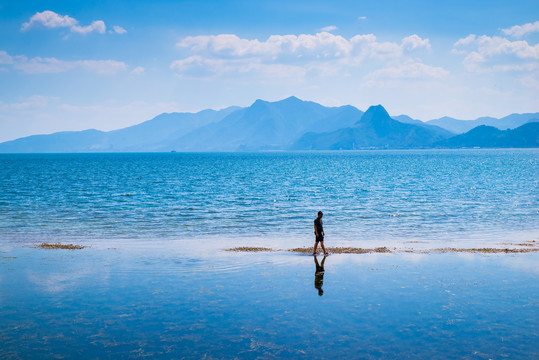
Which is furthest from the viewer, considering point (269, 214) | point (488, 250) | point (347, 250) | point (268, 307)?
point (269, 214)

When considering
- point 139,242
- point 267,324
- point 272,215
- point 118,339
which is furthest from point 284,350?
point 272,215

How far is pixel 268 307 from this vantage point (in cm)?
1691

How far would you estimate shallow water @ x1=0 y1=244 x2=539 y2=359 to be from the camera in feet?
44.4

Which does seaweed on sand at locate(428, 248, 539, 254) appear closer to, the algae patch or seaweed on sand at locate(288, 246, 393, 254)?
seaweed on sand at locate(288, 246, 393, 254)

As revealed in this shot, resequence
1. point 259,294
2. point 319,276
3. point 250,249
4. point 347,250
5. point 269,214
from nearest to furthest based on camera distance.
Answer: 1. point 259,294
2. point 319,276
3. point 347,250
4. point 250,249
5. point 269,214

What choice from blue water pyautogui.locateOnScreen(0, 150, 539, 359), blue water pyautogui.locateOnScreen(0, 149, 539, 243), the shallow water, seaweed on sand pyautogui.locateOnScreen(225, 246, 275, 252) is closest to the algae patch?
blue water pyautogui.locateOnScreen(0, 150, 539, 359)

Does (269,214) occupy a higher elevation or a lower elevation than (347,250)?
higher

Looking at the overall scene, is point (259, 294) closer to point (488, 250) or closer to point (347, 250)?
point (347, 250)

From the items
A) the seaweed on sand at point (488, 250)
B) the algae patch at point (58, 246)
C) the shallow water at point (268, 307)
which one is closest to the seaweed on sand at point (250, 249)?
the shallow water at point (268, 307)

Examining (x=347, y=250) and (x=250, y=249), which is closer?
(x=347, y=250)

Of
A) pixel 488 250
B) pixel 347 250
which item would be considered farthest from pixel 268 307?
pixel 488 250

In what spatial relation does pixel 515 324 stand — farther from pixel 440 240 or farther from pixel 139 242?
pixel 139 242

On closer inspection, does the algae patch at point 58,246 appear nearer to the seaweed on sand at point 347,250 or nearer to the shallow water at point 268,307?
the shallow water at point 268,307

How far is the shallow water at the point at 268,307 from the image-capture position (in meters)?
13.5
